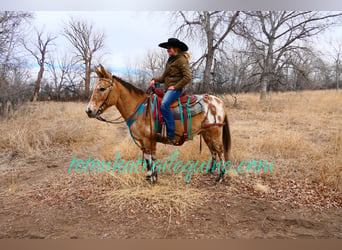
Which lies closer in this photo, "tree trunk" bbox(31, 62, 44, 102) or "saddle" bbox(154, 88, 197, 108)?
"saddle" bbox(154, 88, 197, 108)

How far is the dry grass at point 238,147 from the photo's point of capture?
9.27 ft

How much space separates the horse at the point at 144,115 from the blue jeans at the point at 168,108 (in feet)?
0.40

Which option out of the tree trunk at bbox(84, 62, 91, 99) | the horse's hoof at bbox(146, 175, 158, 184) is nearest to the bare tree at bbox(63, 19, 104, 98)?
the tree trunk at bbox(84, 62, 91, 99)

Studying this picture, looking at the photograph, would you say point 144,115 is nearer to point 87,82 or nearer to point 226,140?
point 87,82

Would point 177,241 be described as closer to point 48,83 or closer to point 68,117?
point 48,83

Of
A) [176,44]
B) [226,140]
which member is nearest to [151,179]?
[226,140]

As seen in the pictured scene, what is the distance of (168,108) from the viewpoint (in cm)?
259

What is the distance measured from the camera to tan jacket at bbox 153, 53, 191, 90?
2423 mm

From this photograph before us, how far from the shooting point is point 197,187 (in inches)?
119

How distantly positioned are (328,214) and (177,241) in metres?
1.92

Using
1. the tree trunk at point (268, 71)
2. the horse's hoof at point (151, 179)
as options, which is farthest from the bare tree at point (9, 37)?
the tree trunk at point (268, 71)

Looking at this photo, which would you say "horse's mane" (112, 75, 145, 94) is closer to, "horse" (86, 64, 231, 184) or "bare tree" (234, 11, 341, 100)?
"horse" (86, 64, 231, 184)

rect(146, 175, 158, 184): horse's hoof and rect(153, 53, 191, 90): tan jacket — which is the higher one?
rect(153, 53, 191, 90): tan jacket

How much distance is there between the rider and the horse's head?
1.87 ft
